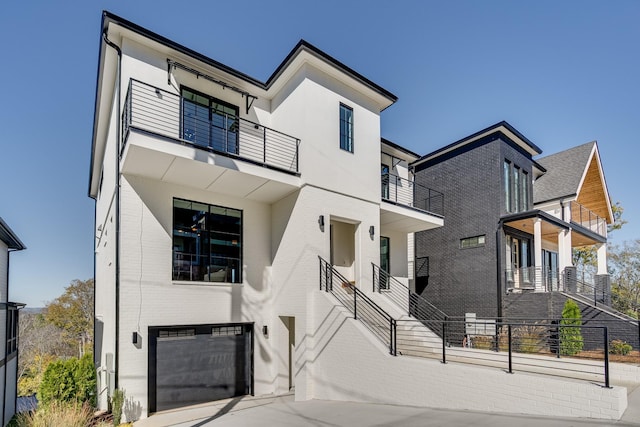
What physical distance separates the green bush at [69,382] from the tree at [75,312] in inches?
1261

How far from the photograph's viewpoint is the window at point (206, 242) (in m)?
10.3

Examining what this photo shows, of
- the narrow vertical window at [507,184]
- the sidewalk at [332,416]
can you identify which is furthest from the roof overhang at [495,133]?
the sidewalk at [332,416]

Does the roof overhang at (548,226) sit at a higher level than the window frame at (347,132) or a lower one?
lower

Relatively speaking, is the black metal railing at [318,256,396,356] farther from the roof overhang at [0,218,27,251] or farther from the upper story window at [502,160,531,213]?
the upper story window at [502,160,531,213]

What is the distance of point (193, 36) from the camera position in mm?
12031

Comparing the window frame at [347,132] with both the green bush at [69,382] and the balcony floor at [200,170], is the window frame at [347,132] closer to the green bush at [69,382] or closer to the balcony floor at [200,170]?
the balcony floor at [200,170]

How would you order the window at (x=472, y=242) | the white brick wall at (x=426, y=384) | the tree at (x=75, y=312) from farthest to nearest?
the tree at (x=75, y=312), the window at (x=472, y=242), the white brick wall at (x=426, y=384)

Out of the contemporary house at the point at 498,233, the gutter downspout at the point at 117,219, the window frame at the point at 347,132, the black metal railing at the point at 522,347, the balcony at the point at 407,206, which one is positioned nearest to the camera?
the black metal railing at the point at 522,347

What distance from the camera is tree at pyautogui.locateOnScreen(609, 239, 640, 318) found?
2956 centimetres

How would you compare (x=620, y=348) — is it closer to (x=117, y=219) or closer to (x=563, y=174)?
(x=563, y=174)

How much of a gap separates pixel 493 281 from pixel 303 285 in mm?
9415

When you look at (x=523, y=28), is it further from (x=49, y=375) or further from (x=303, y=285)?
(x=49, y=375)

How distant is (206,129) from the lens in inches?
430

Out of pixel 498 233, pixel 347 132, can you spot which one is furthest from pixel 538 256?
pixel 347 132
